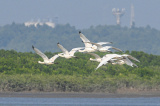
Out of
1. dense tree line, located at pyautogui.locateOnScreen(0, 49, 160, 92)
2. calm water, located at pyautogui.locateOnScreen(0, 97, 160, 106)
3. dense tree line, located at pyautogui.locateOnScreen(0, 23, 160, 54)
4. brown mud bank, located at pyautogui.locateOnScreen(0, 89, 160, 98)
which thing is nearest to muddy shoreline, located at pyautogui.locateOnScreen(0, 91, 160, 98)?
brown mud bank, located at pyautogui.locateOnScreen(0, 89, 160, 98)

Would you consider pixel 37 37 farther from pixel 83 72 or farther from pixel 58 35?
pixel 83 72

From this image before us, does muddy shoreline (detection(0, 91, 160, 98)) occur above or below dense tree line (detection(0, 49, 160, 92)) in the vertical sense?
below

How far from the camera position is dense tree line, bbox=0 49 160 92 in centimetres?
3847

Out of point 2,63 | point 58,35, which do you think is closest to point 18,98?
point 2,63

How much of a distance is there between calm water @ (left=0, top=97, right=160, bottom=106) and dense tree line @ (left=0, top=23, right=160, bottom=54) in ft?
386

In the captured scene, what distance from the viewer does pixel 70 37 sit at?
173 meters

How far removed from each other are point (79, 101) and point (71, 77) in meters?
3.14

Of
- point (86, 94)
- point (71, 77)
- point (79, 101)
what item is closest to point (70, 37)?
point (71, 77)

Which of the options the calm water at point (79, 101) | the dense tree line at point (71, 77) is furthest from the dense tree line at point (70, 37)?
the calm water at point (79, 101)

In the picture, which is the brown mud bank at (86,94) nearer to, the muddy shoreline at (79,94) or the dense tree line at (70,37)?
the muddy shoreline at (79,94)

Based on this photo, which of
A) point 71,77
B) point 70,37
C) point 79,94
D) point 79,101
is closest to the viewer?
point 79,101

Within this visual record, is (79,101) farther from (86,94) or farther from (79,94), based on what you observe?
(86,94)

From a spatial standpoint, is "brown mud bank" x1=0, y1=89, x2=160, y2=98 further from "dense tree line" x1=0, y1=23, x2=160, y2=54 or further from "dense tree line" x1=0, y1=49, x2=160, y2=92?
"dense tree line" x1=0, y1=23, x2=160, y2=54

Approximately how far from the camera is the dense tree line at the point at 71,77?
3847 centimetres
